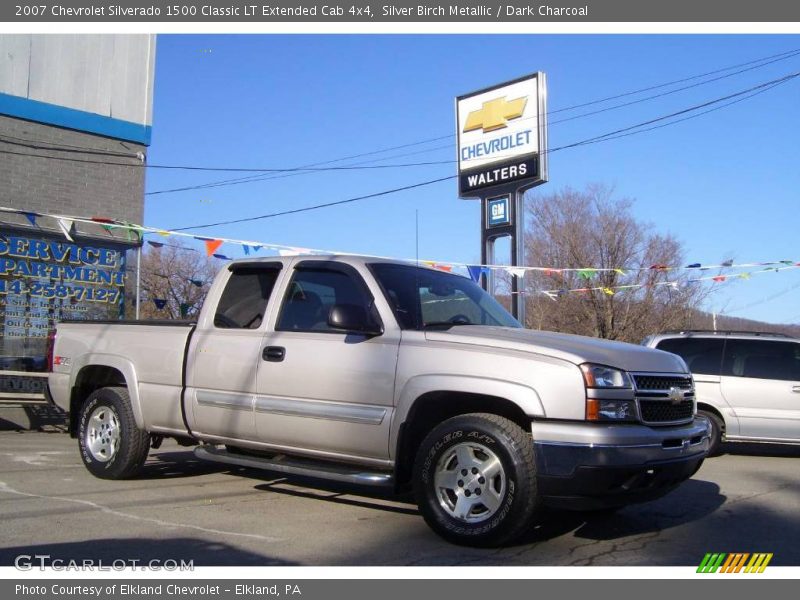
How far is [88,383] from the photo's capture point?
306 inches

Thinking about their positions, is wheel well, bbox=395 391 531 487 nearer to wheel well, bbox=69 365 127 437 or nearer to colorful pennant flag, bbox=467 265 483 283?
wheel well, bbox=69 365 127 437

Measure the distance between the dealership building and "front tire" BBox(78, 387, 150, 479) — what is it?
5886mm

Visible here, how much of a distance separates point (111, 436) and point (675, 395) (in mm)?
5132

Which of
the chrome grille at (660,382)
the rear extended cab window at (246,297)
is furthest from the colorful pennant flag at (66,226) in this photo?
the chrome grille at (660,382)

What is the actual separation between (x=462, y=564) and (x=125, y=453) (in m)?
3.82

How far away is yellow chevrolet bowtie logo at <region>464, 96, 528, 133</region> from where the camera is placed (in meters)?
20.2

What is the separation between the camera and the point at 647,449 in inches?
192

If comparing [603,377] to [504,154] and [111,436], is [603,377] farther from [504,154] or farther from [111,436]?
[504,154]

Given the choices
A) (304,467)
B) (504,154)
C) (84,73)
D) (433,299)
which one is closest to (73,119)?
(84,73)

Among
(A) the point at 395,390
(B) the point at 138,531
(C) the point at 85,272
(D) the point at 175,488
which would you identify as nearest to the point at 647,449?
(A) the point at 395,390

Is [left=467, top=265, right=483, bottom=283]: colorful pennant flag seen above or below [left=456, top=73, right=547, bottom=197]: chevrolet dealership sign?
below

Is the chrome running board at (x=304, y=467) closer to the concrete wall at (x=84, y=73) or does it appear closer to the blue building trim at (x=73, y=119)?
the blue building trim at (x=73, y=119)

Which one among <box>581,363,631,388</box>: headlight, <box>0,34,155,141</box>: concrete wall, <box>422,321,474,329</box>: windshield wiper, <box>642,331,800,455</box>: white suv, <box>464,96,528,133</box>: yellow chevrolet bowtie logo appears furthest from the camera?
<box>464,96,528,133</box>: yellow chevrolet bowtie logo

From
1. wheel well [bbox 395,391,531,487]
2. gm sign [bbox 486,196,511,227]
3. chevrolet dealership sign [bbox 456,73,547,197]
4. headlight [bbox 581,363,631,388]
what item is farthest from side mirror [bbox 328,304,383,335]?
gm sign [bbox 486,196,511,227]
